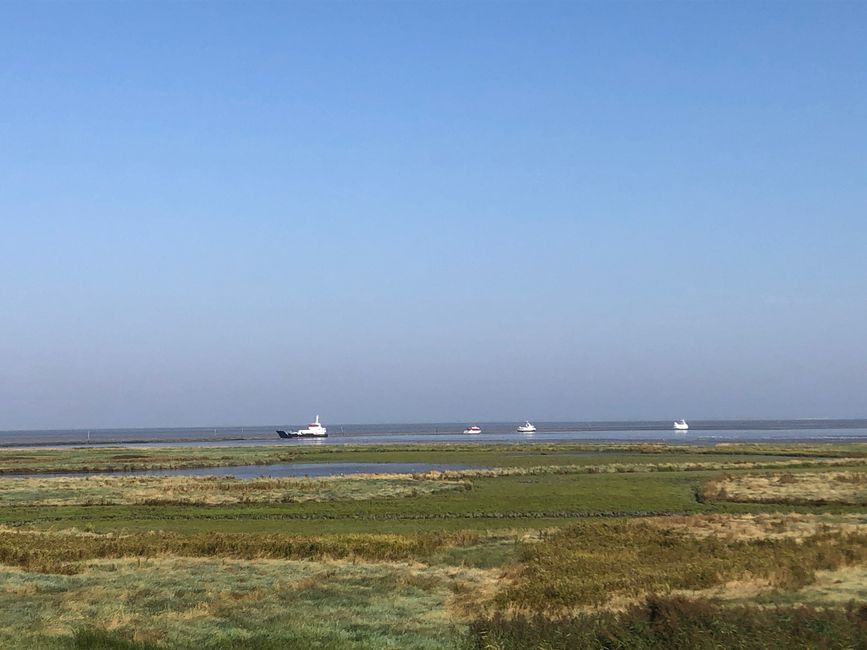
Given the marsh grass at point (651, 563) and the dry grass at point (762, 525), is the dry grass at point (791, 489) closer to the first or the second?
the dry grass at point (762, 525)

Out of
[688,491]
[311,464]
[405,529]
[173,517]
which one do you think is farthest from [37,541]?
[311,464]

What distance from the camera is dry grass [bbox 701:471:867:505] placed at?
4350 cm

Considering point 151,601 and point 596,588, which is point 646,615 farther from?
point 151,601

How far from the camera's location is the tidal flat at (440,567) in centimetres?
1463

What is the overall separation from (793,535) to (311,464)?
68.5 m

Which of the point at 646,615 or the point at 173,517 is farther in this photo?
the point at 173,517

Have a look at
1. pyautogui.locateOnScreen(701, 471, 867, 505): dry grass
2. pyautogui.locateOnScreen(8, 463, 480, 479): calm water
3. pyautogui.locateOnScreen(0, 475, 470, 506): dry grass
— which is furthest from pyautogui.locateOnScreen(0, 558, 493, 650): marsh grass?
pyautogui.locateOnScreen(8, 463, 480, 479): calm water

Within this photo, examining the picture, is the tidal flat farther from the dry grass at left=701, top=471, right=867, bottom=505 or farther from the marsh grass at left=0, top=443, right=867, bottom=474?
the marsh grass at left=0, top=443, right=867, bottom=474

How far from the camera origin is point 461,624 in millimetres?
16906

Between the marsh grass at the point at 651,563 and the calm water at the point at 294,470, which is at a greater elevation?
the marsh grass at the point at 651,563

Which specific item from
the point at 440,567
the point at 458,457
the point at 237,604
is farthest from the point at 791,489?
the point at 458,457

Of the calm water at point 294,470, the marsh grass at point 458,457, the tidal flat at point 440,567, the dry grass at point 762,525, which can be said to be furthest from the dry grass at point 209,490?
the marsh grass at point 458,457

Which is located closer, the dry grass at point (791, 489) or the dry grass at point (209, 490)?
the dry grass at point (791, 489)

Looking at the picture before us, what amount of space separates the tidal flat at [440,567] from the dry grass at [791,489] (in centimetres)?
23
